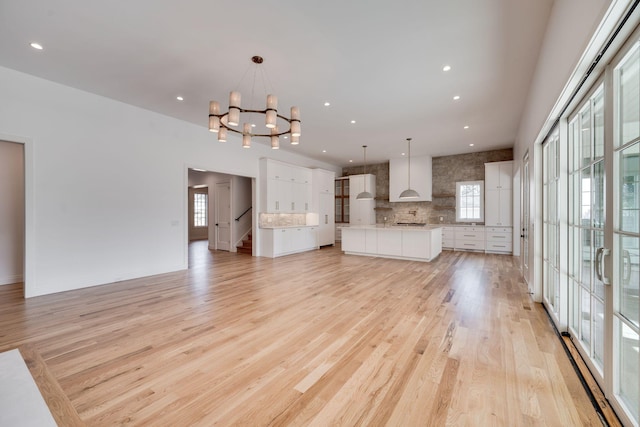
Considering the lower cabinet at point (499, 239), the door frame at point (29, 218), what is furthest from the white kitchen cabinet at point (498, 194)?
the door frame at point (29, 218)

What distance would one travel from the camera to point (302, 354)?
2.40m

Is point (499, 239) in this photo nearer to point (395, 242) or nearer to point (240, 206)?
point (395, 242)

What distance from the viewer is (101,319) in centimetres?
321

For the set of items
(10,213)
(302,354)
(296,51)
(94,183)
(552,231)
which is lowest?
(302,354)

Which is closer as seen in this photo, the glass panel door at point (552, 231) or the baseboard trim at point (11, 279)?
the glass panel door at point (552, 231)

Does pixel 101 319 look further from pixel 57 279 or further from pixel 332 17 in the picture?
pixel 332 17

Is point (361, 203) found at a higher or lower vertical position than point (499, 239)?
higher

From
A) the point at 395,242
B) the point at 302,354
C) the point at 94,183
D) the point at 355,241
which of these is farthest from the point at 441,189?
the point at 94,183

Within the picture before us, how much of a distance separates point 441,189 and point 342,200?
12.5ft

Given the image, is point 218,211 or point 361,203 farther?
point 361,203

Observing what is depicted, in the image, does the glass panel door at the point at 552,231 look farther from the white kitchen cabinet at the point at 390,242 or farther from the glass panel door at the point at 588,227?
the white kitchen cabinet at the point at 390,242

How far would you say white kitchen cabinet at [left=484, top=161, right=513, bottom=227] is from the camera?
7961 millimetres

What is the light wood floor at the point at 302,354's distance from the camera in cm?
171

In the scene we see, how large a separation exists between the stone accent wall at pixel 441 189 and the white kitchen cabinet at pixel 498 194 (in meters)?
0.61
